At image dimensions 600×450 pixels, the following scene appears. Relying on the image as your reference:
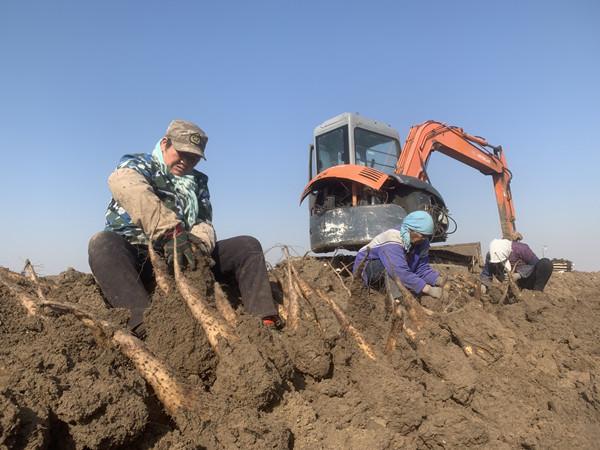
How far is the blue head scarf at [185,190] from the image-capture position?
311cm

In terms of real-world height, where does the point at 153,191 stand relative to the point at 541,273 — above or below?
above

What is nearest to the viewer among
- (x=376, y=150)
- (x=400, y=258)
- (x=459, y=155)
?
(x=400, y=258)

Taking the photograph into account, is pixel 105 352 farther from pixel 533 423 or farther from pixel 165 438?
pixel 533 423

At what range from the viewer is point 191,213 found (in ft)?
10.3

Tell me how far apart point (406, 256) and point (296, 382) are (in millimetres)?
3209

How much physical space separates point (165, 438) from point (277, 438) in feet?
1.28

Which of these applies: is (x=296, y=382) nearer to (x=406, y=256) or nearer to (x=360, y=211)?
(x=406, y=256)

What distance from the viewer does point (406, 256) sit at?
205 inches

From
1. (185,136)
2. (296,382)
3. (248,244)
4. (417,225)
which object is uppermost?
(185,136)

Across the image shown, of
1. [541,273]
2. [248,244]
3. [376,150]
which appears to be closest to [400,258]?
[248,244]

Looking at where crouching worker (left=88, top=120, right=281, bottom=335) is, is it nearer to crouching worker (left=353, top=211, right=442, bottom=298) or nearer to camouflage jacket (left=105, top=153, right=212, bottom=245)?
camouflage jacket (left=105, top=153, right=212, bottom=245)

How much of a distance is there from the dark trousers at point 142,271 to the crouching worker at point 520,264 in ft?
15.9

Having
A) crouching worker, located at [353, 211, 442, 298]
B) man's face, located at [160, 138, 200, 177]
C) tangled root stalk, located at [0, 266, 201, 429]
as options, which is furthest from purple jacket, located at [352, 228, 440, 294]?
tangled root stalk, located at [0, 266, 201, 429]

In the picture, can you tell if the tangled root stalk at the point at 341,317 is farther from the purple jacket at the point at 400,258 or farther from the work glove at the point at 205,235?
the purple jacket at the point at 400,258
